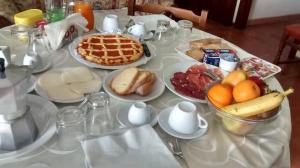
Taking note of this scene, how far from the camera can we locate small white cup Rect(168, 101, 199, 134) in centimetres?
81

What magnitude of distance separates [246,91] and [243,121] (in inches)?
3.2

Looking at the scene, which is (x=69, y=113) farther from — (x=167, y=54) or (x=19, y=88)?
(x=167, y=54)

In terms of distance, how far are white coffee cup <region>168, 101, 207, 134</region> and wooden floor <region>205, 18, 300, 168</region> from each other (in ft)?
4.94

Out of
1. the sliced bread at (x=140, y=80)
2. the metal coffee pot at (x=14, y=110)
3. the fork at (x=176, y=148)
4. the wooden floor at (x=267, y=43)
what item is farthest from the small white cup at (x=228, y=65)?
the wooden floor at (x=267, y=43)

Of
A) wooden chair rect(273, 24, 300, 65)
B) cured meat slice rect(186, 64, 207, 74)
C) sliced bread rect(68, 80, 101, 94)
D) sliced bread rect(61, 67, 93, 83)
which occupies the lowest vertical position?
wooden chair rect(273, 24, 300, 65)

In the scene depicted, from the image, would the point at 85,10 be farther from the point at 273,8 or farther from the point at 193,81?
the point at 273,8

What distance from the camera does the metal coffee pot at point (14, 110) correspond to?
26.6 inches

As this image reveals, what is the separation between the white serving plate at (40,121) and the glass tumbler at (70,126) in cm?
2

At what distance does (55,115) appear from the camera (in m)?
0.84

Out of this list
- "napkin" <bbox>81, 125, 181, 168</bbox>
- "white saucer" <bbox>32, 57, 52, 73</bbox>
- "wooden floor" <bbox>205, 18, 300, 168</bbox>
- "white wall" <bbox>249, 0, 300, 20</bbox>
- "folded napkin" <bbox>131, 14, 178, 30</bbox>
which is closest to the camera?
"napkin" <bbox>81, 125, 181, 168</bbox>

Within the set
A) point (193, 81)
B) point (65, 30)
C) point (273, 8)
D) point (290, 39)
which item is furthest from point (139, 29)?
point (273, 8)

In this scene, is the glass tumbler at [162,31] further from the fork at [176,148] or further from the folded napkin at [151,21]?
the fork at [176,148]

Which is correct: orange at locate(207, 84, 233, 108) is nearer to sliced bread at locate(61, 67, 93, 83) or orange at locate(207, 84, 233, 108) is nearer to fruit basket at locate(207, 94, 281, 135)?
fruit basket at locate(207, 94, 281, 135)

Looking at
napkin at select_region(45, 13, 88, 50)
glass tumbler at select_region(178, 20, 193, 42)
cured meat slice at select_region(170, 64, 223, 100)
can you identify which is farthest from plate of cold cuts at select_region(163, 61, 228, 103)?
napkin at select_region(45, 13, 88, 50)
